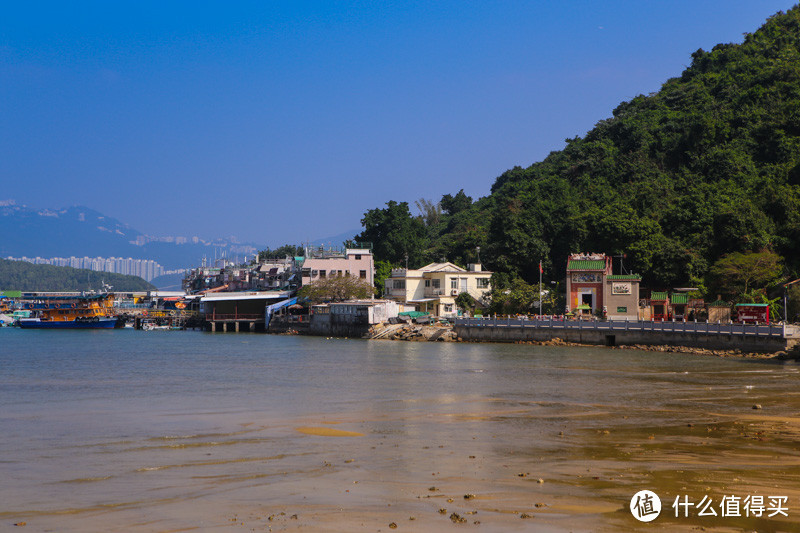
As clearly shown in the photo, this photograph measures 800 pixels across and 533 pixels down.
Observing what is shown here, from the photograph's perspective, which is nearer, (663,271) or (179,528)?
(179,528)

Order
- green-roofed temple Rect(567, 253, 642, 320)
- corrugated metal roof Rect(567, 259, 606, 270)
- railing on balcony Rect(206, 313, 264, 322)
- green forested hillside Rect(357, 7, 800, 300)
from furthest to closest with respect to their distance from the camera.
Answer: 1. railing on balcony Rect(206, 313, 264, 322)
2. green forested hillside Rect(357, 7, 800, 300)
3. corrugated metal roof Rect(567, 259, 606, 270)
4. green-roofed temple Rect(567, 253, 642, 320)

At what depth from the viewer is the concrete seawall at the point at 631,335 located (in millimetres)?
45750

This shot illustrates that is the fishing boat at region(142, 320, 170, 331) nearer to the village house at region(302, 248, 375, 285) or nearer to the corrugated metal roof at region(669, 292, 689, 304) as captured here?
the village house at region(302, 248, 375, 285)

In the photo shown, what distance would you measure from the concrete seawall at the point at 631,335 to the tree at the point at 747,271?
10.2 meters

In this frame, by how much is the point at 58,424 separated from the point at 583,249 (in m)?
60.1

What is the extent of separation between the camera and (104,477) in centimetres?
1479

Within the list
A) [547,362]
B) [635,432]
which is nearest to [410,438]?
[635,432]

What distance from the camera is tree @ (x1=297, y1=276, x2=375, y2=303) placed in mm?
85625

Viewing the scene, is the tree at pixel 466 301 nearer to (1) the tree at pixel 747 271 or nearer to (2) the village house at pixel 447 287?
(2) the village house at pixel 447 287

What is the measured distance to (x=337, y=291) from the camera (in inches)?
3374

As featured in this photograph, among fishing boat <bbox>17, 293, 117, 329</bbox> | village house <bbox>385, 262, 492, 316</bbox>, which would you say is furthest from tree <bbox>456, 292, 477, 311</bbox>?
fishing boat <bbox>17, 293, 117, 329</bbox>

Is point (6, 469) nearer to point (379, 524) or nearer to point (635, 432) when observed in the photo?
point (379, 524)

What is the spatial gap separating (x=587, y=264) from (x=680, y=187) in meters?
21.9

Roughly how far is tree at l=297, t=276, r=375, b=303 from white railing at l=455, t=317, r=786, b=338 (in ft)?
75.6
